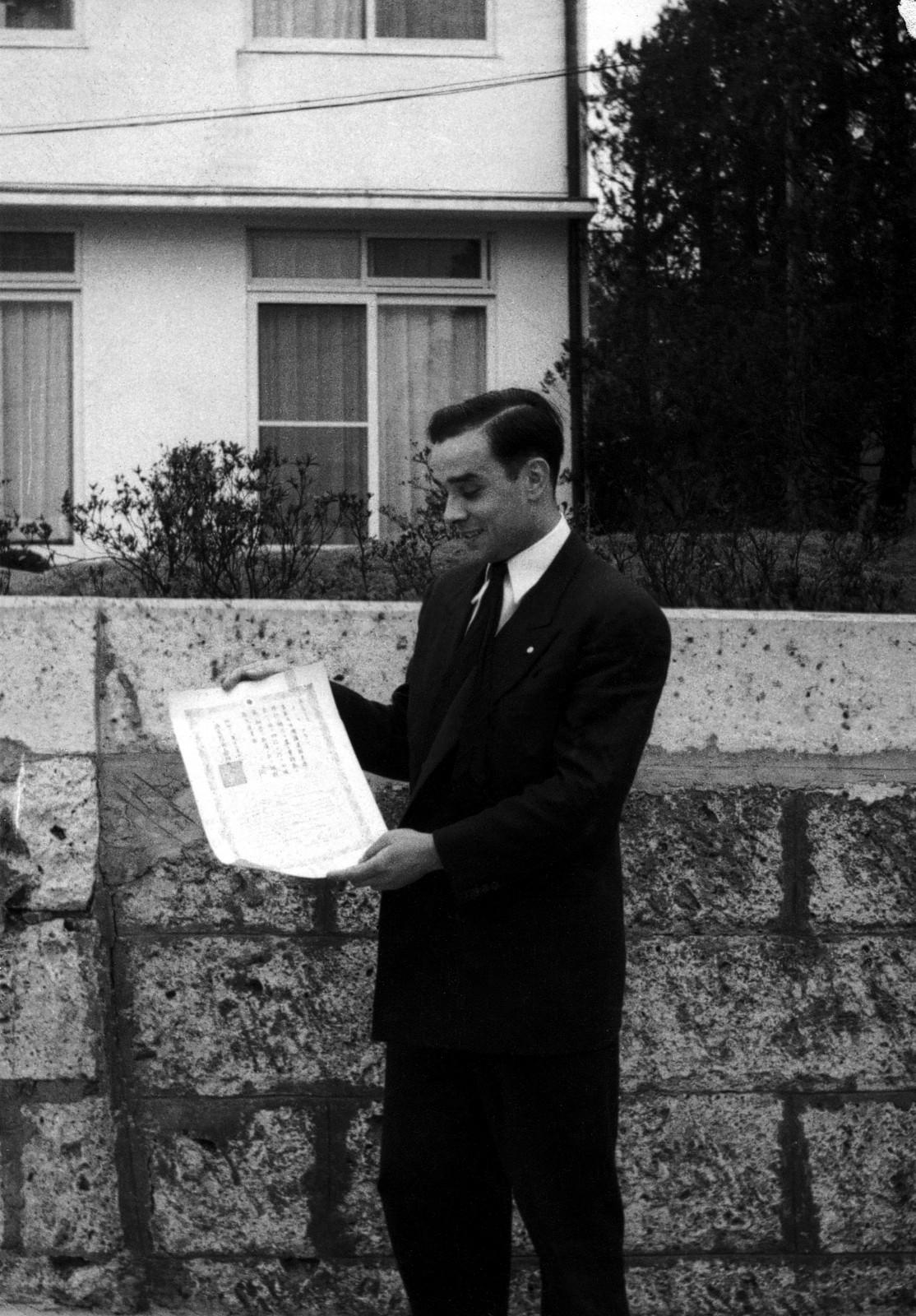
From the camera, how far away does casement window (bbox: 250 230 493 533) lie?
12.3m

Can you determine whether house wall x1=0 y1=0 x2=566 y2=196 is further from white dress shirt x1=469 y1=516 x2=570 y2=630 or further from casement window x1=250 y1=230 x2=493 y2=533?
white dress shirt x1=469 y1=516 x2=570 y2=630

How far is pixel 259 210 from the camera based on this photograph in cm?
1173

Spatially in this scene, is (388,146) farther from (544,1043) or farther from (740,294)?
(544,1043)

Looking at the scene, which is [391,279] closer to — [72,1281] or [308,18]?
[308,18]

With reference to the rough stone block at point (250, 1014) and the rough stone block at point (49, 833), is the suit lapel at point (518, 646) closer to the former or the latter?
the rough stone block at point (250, 1014)

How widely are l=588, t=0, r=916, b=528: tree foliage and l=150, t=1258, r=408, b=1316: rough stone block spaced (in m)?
2.74

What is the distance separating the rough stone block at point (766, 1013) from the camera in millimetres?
3619

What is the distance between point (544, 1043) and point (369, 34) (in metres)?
10.5

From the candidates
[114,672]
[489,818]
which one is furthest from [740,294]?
[489,818]

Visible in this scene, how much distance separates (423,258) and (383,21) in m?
1.72

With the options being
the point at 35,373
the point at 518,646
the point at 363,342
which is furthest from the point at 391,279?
the point at 518,646

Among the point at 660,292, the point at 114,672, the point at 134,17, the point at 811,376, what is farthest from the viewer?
the point at 134,17

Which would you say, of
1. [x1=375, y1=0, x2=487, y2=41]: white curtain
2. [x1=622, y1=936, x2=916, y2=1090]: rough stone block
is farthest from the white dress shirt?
[x1=375, y1=0, x2=487, y2=41]: white curtain

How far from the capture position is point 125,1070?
364 centimetres
